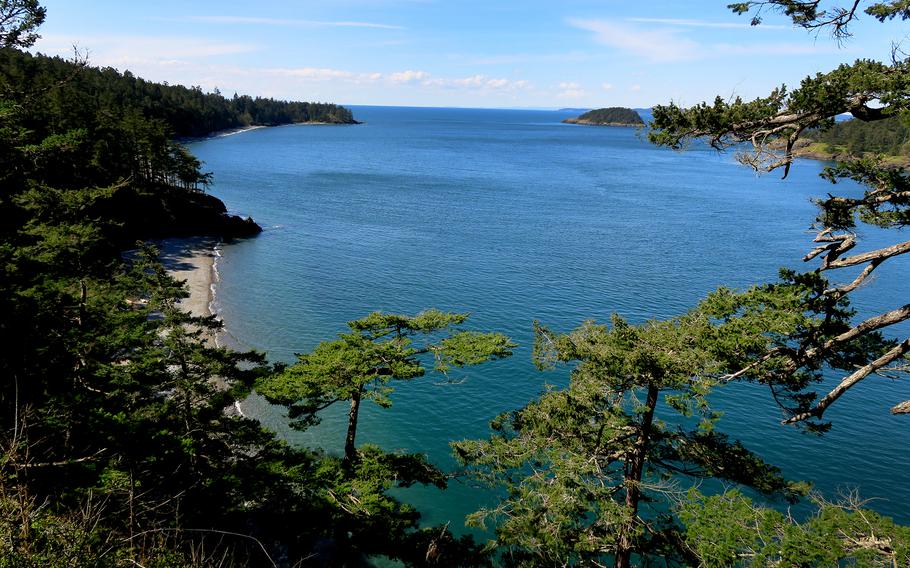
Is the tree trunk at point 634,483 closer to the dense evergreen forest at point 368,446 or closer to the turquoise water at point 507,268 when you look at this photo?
the dense evergreen forest at point 368,446

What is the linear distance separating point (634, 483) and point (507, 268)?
122 ft

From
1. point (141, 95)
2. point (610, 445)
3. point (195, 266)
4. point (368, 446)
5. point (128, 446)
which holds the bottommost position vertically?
point (368, 446)

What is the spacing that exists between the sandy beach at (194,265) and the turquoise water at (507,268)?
4.69 ft

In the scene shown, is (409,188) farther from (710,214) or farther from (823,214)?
(823,214)

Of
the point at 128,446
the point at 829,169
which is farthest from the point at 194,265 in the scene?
the point at 829,169

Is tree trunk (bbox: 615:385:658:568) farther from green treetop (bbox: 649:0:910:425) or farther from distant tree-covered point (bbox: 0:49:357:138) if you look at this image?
distant tree-covered point (bbox: 0:49:357:138)

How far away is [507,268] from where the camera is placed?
161 ft

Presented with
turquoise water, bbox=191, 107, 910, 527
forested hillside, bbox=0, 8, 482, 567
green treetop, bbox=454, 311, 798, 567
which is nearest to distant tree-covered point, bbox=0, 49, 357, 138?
turquoise water, bbox=191, 107, 910, 527

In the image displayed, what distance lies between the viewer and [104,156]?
4850cm

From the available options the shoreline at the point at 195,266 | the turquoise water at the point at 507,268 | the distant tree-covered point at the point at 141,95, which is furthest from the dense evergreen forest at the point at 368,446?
the distant tree-covered point at the point at 141,95

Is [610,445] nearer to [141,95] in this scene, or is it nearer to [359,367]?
[359,367]

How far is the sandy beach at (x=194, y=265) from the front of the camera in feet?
126

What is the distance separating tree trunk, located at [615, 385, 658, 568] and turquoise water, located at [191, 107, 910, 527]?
13.5ft

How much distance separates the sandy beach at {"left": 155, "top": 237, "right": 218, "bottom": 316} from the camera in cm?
3841
